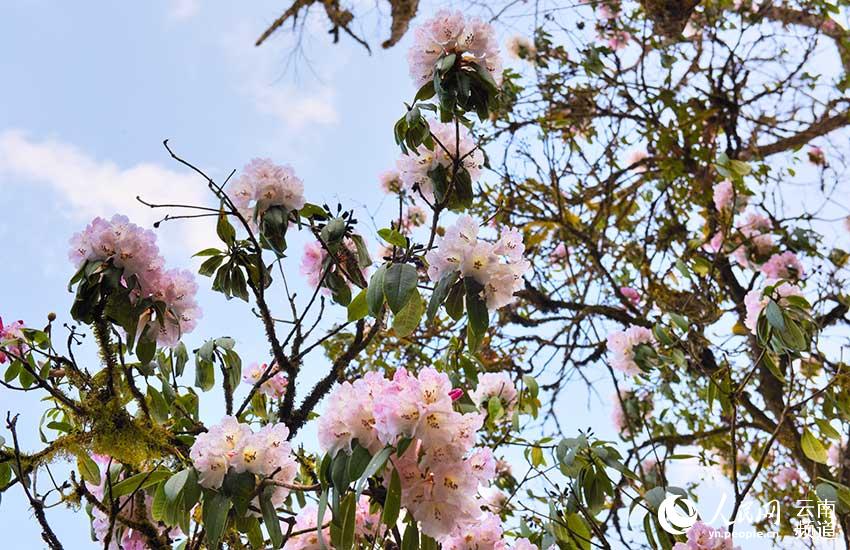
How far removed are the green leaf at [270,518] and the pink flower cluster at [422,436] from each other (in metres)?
0.11

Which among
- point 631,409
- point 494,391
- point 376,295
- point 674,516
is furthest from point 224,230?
point 631,409

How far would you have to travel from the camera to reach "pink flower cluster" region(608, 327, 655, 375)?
1.77 m

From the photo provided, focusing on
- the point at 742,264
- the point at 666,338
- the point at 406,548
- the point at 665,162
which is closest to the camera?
the point at 406,548

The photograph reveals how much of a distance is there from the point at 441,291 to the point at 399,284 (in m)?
0.06

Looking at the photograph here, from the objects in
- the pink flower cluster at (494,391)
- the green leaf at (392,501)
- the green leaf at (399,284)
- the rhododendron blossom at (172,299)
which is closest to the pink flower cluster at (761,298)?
the pink flower cluster at (494,391)

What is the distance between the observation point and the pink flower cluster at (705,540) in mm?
1051

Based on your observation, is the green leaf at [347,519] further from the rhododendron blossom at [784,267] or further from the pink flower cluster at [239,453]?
the rhododendron blossom at [784,267]

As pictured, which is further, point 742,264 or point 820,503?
point 742,264

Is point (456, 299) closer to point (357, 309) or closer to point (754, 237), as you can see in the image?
point (357, 309)

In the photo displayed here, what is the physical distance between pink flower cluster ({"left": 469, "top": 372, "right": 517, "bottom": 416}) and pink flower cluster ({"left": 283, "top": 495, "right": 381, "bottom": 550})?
0.69 m

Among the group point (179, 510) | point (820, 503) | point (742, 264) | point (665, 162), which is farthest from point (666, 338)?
point (179, 510)

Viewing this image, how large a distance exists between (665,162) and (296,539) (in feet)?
6.52

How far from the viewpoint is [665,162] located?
Result: 2420 mm

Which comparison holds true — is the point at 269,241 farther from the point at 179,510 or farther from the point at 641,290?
the point at 641,290
